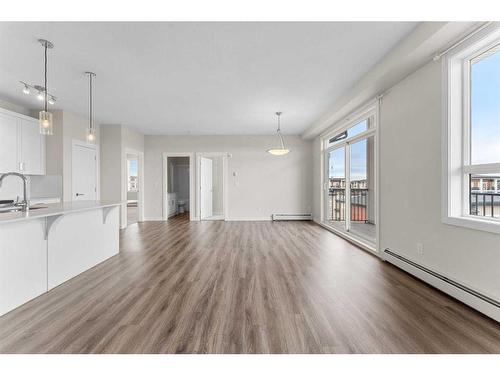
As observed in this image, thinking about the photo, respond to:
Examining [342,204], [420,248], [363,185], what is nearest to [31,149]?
[420,248]

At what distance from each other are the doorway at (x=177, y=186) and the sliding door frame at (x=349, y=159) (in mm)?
3960

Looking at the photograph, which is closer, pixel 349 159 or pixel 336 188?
pixel 349 159

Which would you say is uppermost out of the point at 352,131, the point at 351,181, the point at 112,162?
the point at 352,131

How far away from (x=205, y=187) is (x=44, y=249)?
17.3ft

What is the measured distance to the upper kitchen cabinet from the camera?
4.11 m

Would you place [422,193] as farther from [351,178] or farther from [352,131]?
[352,131]

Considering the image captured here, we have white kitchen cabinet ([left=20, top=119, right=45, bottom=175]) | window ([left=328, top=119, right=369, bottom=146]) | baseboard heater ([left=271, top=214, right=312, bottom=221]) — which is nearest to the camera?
white kitchen cabinet ([left=20, top=119, right=45, bottom=175])

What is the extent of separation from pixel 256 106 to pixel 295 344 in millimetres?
4104

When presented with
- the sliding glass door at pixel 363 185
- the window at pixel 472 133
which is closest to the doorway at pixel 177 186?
the sliding glass door at pixel 363 185

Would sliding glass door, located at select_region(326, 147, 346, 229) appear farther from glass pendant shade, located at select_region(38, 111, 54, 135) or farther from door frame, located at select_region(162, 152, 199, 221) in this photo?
glass pendant shade, located at select_region(38, 111, 54, 135)

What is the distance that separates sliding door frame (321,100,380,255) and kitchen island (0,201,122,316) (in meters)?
4.12

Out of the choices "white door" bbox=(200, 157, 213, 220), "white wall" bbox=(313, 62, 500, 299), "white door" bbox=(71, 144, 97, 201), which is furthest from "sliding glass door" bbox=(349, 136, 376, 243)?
"white door" bbox=(71, 144, 97, 201)

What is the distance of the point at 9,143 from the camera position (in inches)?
165
